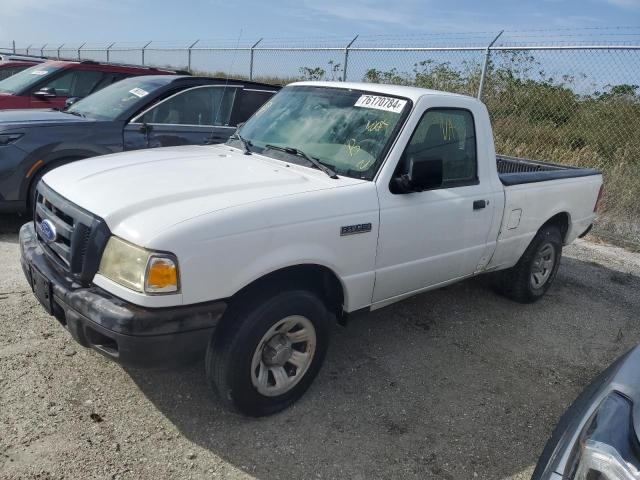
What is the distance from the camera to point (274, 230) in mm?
2812

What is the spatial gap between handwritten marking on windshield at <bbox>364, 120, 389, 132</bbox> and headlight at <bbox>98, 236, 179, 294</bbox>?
1.70m

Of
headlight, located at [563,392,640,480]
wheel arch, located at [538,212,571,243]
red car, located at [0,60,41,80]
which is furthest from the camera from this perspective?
red car, located at [0,60,41,80]

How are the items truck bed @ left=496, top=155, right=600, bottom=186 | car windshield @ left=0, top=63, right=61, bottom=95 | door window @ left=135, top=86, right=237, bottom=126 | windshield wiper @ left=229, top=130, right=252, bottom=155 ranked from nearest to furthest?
1. windshield wiper @ left=229, top=130, right=252, bottom=155
2. truck bed @ left=496, top=155, right=600, bottom=186
3. door window @ left=135, top=86, right=237, bottom=126
4. car windshield @ left=0, top=63, right=61, bottom=95

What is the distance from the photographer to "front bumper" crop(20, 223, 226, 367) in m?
2.52

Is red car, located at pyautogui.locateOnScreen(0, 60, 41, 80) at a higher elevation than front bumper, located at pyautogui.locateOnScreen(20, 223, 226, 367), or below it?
higher

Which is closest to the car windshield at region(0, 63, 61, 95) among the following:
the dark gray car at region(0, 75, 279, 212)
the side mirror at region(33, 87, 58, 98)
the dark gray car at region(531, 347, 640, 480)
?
the side mirror at region(33, 87, 58, 98)

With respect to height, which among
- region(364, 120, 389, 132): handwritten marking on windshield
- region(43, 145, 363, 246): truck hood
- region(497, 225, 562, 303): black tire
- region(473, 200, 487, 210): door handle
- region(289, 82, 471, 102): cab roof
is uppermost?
region(289, 82, 471, 102): cab roof

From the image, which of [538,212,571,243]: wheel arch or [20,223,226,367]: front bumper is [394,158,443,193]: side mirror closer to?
[20,223,226,367]: front bumper

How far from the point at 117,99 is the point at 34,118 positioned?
102cm

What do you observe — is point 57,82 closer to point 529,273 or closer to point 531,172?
point 531,172

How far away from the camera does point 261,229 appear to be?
2.77m

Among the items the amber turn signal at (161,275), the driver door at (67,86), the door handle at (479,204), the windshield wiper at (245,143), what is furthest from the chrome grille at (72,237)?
the driver door at (67,86)

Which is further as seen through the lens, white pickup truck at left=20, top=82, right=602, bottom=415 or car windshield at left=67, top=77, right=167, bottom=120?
car windshield at left=67, top=77, right=167, bottom=120

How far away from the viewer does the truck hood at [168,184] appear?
2.66 m
